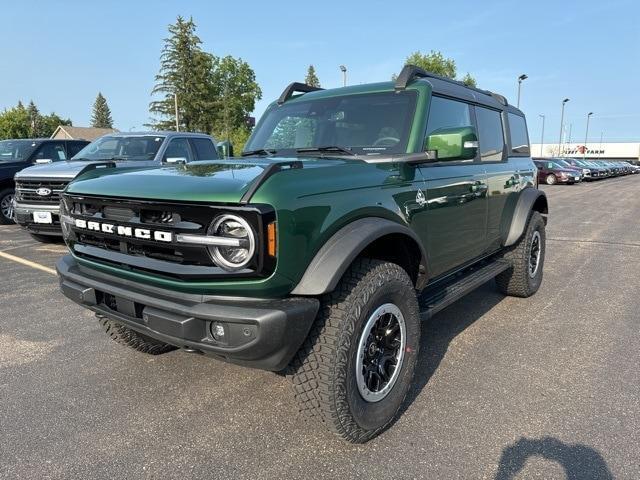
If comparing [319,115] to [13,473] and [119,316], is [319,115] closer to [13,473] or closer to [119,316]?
[119,316]

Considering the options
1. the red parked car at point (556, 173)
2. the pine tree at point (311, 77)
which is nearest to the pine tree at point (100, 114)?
the pine tree at point (311, 77)

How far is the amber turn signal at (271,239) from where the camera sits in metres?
2.15

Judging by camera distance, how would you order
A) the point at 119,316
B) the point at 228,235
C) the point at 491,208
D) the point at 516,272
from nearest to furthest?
the point at 228,235 < the point at 119,316 < the point at 491,208 < the point at 516,272

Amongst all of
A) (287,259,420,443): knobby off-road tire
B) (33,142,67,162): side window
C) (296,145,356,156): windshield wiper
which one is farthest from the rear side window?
(33,142,67,162): side window

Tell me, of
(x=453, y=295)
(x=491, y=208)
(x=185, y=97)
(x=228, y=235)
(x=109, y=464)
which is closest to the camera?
(x=228, y=235)

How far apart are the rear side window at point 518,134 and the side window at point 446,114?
1353mm

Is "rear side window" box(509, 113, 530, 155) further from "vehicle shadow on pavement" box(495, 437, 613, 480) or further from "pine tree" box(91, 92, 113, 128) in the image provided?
"pine tree" box(91, 92, 113, 128)

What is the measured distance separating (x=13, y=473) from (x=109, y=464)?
44 centimetres

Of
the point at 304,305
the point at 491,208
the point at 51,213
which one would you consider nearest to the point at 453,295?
the point at 491,208

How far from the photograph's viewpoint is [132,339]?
140 inches

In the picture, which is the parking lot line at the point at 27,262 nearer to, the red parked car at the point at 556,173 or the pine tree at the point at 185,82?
the red parked car at the point at 556,173

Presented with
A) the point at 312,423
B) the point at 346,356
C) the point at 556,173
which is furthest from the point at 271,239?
the point at 556,173

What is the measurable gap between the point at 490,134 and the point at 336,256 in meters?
2.87

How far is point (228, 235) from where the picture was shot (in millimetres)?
2225
